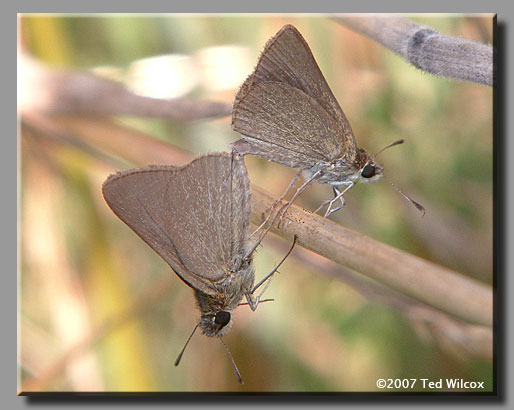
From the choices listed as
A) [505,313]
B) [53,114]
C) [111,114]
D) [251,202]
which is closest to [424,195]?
[505,313]

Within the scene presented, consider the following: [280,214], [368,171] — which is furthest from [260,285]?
[368,171]

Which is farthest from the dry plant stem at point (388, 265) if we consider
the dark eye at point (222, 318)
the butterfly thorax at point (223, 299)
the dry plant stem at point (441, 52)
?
the dry plant stem at point (441, 52)

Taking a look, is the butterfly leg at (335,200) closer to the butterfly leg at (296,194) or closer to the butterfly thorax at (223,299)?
the butterfly leg at (296,194)

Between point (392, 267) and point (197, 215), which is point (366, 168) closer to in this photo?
point (392, 267)

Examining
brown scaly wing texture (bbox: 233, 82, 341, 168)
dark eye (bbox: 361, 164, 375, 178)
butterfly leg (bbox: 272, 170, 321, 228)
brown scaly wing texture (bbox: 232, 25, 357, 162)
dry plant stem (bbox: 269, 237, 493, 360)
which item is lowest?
dry plant stem (bbox: 269, 237, 493, 360)

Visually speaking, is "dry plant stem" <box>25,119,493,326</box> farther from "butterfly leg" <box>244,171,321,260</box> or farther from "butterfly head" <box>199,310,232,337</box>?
"butterfly head" <box>199,310,232,337</box>

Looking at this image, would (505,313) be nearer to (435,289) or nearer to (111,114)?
(435,289)

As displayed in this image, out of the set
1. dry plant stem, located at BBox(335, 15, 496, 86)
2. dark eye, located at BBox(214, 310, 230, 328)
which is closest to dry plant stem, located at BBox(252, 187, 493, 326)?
dark eye, located at BBox(214, 310, 230, 328)
